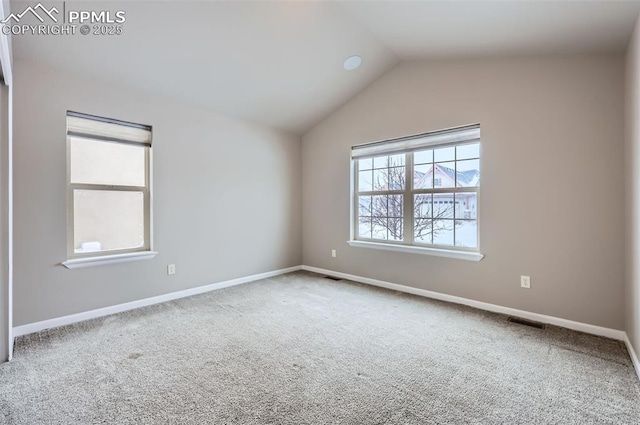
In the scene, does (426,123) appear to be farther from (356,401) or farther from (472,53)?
(356,401)

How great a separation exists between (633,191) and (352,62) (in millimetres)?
2876

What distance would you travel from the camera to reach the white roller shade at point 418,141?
3291 mm

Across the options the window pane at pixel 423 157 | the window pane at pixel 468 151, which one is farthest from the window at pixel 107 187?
the window pane at pixel 468 151

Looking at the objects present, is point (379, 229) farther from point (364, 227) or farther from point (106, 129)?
point (106, 129)

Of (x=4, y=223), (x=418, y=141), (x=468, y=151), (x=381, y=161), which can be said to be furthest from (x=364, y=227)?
(x=4, y=223)

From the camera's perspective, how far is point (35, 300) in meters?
2.60

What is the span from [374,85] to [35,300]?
434cm

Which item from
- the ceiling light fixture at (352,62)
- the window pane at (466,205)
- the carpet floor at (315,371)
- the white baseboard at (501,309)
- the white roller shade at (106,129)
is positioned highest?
the ceiling light fixture at (352,62)

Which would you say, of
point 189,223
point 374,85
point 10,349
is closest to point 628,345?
point 374,85

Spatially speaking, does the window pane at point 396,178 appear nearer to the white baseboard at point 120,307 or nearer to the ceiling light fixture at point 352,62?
the ceiling light fixture at point 352,62

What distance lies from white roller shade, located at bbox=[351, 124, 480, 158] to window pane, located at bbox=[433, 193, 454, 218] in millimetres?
622

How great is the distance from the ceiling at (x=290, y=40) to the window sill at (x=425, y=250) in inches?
80.6

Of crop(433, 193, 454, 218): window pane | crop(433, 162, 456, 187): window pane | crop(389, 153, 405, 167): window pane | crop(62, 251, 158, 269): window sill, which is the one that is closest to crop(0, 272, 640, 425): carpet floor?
crop(62, 251, 158, 269): window sill

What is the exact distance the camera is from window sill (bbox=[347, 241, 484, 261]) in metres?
3.23
